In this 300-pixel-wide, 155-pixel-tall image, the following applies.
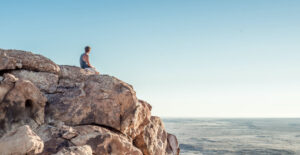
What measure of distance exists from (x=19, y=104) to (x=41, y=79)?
184cm

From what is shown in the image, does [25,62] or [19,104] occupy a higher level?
[25,62]

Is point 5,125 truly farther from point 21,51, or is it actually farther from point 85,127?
point 21,51

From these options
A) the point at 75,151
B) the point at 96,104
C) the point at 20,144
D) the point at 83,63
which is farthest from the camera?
the point at 83,63

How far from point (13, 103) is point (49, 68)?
8.78 ft

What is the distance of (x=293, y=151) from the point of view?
1533 inches

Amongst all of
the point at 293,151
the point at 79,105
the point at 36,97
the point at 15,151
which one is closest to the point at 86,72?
the point at 79,105

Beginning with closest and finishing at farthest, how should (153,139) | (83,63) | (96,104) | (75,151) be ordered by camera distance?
(75,151) < (96,104) < (153,139) < (83,63)

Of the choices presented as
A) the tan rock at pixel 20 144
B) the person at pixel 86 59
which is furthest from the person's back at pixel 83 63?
the tan rock at pixel 20 144

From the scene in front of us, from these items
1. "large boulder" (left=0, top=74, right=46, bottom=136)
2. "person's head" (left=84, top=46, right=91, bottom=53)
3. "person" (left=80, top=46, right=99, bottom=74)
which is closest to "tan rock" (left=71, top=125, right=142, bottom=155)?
"large boulder" (left=0, top=74, right=46, bottom=136)

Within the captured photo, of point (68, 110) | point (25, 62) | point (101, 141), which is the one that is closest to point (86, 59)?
point (25, 62)

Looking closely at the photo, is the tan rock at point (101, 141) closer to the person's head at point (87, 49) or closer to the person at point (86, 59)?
the person at point (86, 59)

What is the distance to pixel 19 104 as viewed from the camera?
9047mm

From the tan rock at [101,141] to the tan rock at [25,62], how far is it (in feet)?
11.2

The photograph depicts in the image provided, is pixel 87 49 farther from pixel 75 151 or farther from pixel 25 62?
pixel 75 151
